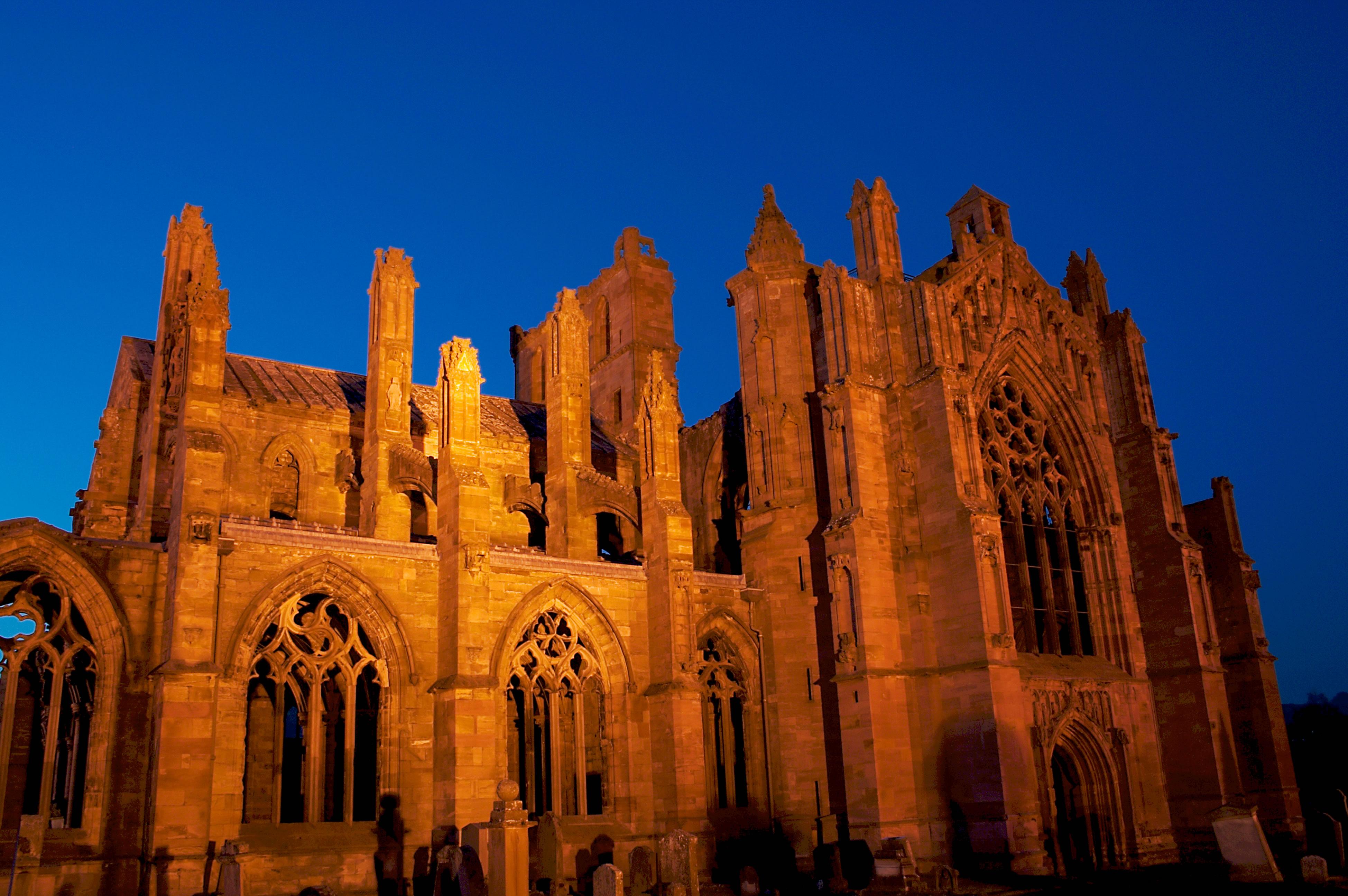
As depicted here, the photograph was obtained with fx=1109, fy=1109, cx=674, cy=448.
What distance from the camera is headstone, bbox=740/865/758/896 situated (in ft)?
62.2

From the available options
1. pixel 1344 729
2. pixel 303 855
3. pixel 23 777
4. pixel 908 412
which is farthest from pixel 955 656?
pixel 1344 729

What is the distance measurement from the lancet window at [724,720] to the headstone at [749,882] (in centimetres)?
470

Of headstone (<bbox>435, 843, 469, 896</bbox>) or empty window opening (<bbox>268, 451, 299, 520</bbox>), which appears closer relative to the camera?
headstone (<bbox>435, 843, 469, 896</bbox>)

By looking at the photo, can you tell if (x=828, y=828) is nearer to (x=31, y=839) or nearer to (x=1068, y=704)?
(x=1068, y=704)

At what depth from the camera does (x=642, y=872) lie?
18844 millimetres

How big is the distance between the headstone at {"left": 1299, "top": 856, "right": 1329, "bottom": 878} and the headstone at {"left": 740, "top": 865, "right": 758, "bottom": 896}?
910 centimetres

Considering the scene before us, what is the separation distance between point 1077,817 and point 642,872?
11233 millimetres

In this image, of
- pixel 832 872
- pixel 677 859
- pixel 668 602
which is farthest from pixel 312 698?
pixel 832 872

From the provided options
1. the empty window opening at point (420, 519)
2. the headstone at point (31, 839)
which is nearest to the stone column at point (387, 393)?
the empty window opening at point (420, 519)

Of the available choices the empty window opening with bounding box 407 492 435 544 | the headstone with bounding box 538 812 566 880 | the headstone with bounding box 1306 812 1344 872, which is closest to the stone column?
the empty window opening with bounding box 407 492 435 544

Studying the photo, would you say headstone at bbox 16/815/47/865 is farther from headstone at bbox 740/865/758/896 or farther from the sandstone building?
headstone at bbox 740/865/758/896

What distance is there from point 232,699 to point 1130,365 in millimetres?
22934

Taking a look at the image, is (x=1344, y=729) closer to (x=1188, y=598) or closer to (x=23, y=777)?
(x=1188, y=598)

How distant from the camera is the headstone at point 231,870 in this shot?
1508 cm
